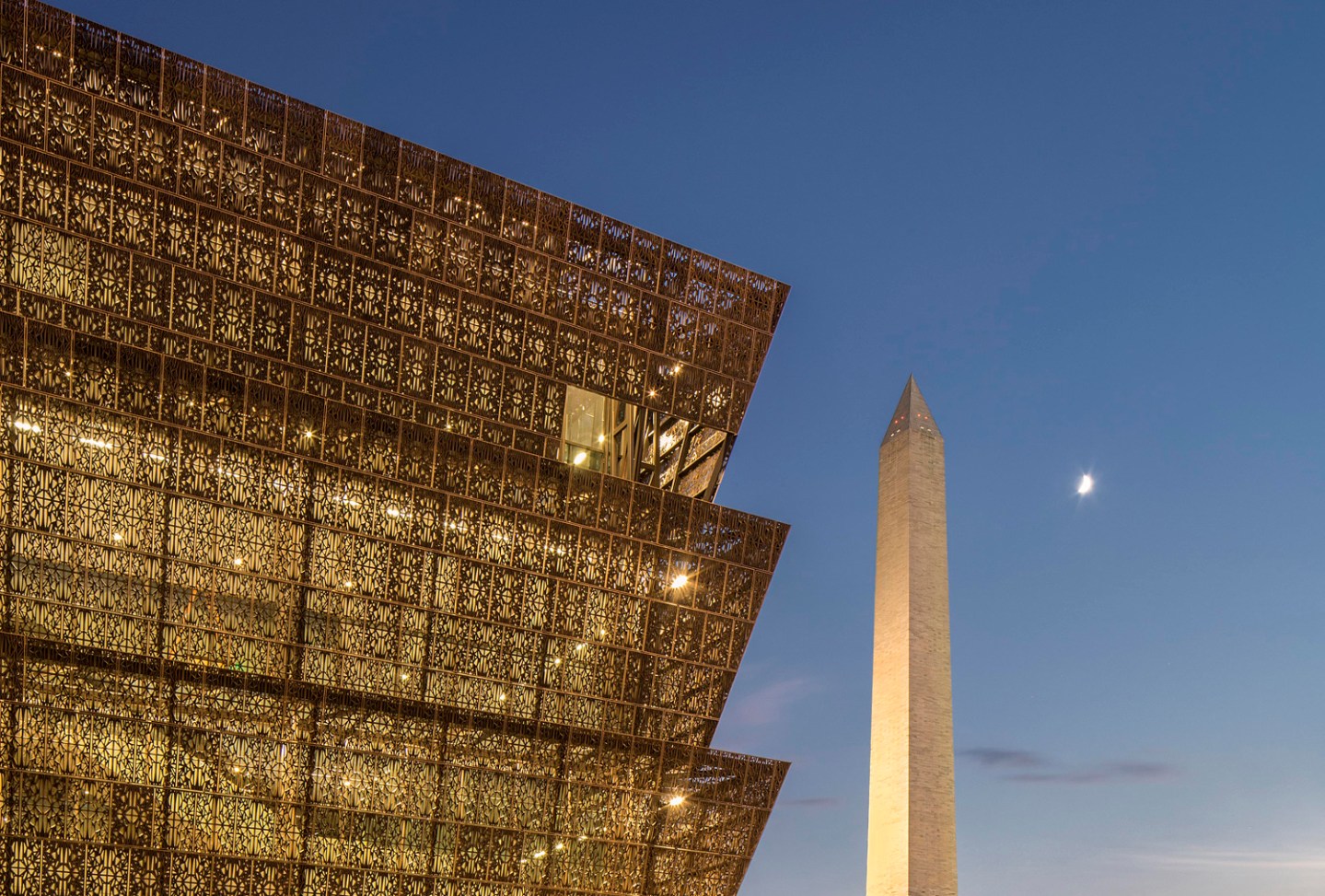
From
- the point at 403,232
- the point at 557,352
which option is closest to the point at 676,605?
the point at 557,352

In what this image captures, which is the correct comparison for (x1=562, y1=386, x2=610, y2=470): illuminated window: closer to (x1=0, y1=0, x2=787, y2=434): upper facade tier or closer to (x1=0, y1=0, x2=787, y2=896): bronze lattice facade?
(x1=0, y1=0, x2=787, y2=896): bronze lattice facade

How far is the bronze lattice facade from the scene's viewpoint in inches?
587

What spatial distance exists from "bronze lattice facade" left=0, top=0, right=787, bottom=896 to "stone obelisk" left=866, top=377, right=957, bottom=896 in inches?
84.9

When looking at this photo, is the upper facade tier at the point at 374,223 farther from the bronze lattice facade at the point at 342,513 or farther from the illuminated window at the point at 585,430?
the illuminated window at the point at 585,430

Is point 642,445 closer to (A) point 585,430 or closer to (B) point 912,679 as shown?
(A) point 585,430

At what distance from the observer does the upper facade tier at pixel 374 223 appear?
14.6m

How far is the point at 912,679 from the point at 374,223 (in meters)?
9.97

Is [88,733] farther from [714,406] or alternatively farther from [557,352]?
[714,406]

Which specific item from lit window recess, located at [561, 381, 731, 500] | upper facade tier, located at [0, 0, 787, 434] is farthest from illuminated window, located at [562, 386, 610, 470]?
upper facade tier, located at [0, 0, 787, 434]

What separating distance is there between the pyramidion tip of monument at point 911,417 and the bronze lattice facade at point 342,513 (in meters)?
2.49

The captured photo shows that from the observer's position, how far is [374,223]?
53.5ft

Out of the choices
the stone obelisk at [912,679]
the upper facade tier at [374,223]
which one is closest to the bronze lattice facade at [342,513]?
the upper facade tier at [374,223]

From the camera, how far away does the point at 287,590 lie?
16406mm

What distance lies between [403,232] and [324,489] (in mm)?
3673
